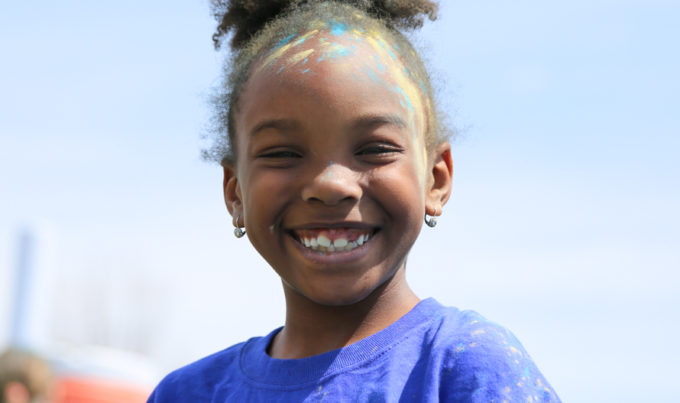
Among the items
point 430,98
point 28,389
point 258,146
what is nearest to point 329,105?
point 258,146

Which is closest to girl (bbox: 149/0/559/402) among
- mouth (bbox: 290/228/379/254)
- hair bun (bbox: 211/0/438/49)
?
mouth (bbox: 290/228/379/254)

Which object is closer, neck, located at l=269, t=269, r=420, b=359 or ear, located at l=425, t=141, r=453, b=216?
neck, located at l=269, t=269, r=420, b=359

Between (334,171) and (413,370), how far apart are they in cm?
58

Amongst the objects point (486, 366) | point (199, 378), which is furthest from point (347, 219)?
point (199, 378)

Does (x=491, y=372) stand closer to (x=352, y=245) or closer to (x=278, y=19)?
(x=352, y=245)

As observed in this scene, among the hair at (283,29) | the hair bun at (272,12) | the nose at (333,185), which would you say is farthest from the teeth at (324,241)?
the hair bun at (272,12)

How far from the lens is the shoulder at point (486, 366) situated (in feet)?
6.72

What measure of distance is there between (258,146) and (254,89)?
8.3 inches

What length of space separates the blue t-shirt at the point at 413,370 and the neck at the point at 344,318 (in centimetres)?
8

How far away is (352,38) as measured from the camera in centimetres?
256

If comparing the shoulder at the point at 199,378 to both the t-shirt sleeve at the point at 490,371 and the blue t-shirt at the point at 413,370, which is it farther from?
the t-shirt sleeve at the point at 490,371

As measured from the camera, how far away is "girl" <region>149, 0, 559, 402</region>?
2225 millimetres

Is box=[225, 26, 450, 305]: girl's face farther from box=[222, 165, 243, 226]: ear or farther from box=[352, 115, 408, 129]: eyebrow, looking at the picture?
box=[222, 165, 243, 226]: ear

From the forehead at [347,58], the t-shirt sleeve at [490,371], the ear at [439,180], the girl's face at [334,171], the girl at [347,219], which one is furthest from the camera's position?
the ear at [439,180]
